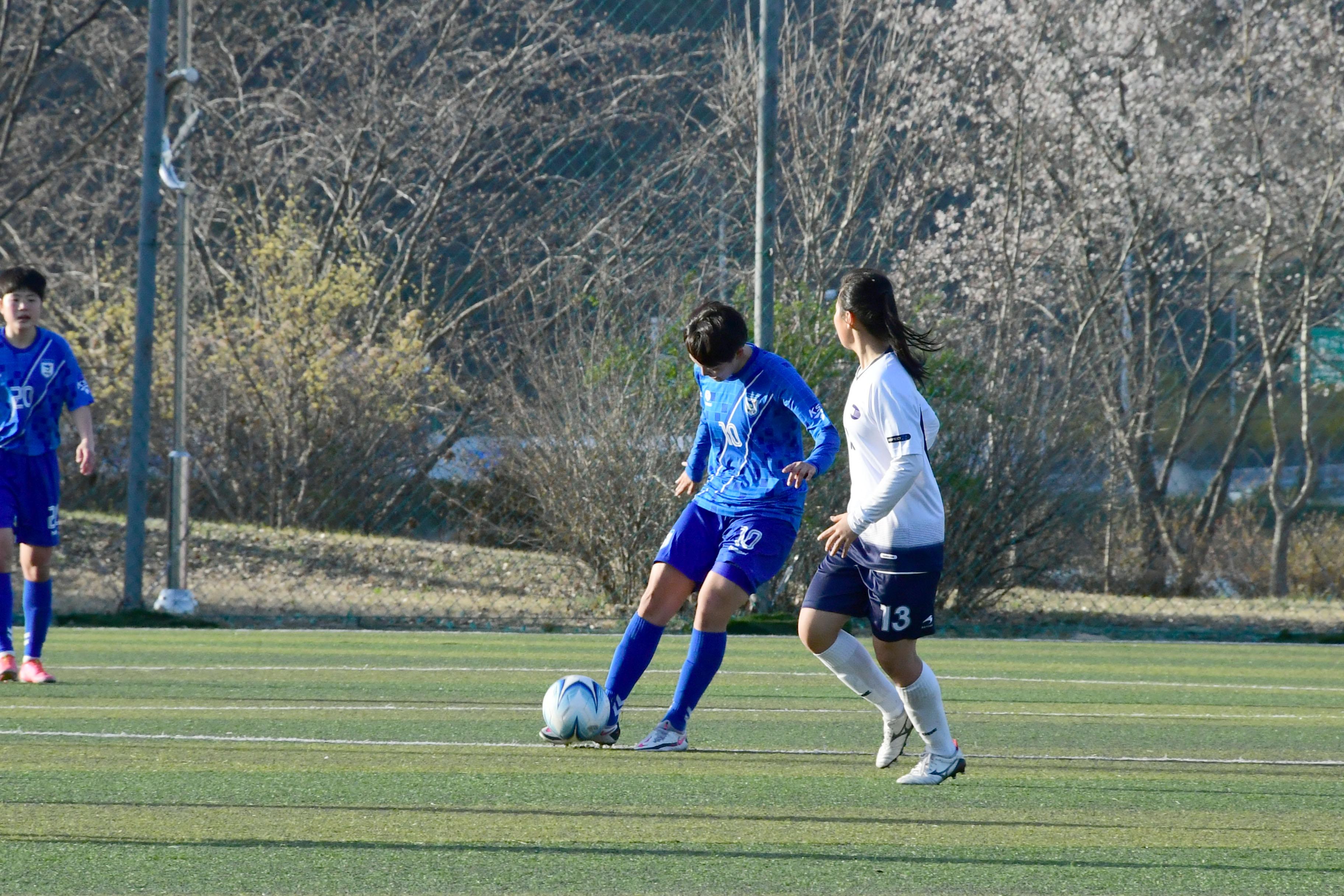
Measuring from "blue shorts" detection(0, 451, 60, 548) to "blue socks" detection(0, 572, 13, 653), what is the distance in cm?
21

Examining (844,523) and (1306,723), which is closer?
(844,523)

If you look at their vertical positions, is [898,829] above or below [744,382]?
below

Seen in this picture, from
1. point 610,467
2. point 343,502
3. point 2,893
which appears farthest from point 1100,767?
point 343,502

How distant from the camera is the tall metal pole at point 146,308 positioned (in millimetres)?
10969

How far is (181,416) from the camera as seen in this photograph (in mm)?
10984

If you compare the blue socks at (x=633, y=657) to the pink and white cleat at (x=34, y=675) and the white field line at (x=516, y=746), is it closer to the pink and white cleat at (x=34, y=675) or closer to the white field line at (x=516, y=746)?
the white field line at (x=516, y=746)

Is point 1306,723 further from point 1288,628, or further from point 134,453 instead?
point 134,453

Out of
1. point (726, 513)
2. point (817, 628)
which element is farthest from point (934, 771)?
point (726, 513)

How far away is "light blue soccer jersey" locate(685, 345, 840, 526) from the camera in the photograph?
5641 mm

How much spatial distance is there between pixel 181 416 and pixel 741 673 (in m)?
4.86

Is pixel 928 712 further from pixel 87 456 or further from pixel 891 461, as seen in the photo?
pixel 87 456

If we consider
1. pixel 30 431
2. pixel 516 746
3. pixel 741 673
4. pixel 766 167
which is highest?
pixel 766 167

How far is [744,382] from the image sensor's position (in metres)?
5.73

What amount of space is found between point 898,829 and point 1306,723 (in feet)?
11.0
